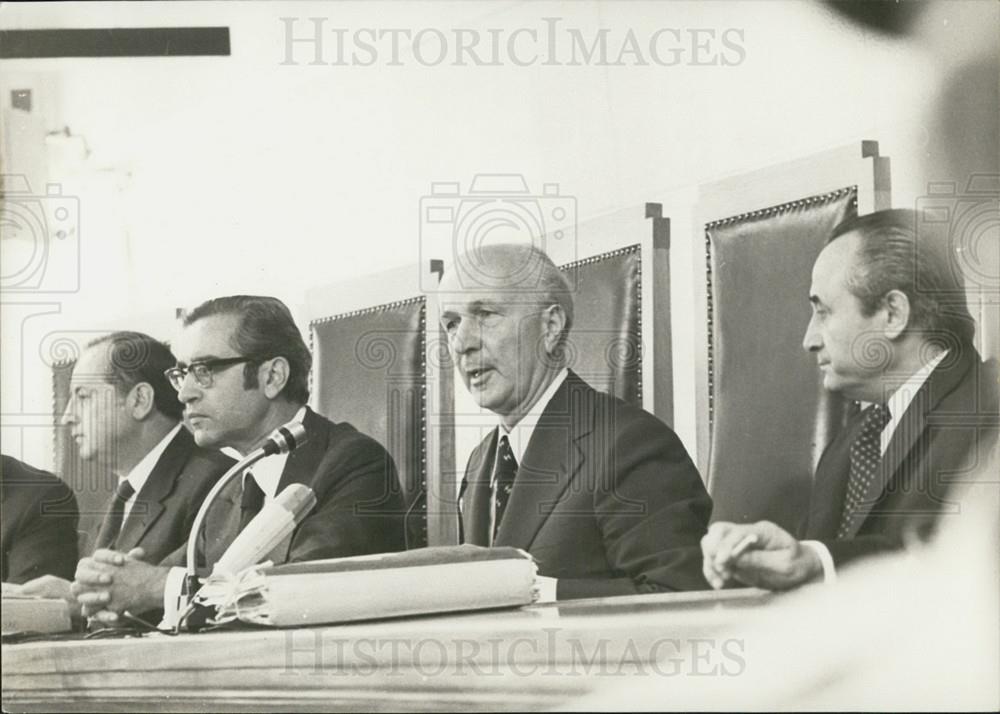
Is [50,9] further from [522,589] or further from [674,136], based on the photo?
[522,589]

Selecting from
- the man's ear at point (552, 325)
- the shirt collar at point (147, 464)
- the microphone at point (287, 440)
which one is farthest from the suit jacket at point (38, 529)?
the man's ear at point (552, 325)

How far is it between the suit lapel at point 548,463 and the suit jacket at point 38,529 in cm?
95

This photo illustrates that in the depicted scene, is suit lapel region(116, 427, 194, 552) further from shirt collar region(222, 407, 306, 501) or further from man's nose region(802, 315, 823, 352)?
man's nose region(802, 315, 823, 352)

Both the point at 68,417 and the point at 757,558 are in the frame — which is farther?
the point at 68,417

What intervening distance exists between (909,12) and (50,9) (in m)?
1.93

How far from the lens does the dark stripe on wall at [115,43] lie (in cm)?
255

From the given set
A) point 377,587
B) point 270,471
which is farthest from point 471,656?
point 270,471

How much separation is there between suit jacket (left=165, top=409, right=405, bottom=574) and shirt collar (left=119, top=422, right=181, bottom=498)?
166mm

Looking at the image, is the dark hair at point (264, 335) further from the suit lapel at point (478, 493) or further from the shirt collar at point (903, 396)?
the shirt collar at point (903, 396)

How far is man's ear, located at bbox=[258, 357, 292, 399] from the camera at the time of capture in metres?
2.50

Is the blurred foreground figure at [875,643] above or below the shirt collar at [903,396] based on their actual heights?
below

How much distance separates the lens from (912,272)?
2434 mm

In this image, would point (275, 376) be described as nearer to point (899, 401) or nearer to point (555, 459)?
point (555, 459)

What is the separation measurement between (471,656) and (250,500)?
59 cm
